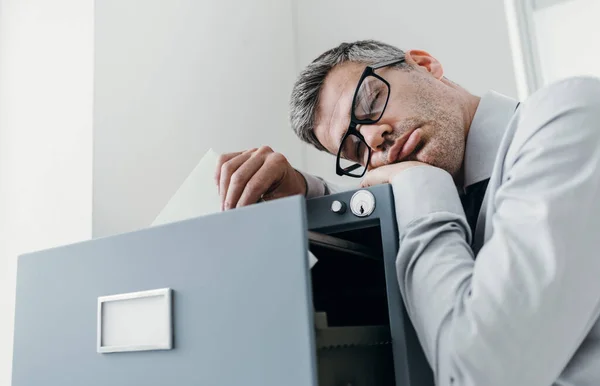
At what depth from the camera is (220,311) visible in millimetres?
491

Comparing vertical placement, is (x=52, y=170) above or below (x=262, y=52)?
below

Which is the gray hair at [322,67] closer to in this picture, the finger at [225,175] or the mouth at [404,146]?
the mouth at [404,146]

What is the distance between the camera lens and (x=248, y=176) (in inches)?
28.7

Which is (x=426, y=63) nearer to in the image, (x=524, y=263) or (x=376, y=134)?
(x=376, y=134)

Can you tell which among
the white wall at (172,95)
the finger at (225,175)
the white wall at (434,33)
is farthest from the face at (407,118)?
the white wall at (434,33)

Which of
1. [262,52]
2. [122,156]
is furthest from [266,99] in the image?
[122,156]

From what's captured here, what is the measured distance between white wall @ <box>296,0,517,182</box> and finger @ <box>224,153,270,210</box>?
0.83m

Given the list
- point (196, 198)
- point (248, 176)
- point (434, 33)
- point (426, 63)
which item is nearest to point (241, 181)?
point (248, 176)

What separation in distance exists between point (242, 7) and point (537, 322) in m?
1.31

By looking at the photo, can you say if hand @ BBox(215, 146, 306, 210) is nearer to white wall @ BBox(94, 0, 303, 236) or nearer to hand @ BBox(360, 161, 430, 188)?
hand @ BBox(360, 161, 430, 188)

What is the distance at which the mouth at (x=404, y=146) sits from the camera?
0.81 meters

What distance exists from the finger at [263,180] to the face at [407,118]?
15cm

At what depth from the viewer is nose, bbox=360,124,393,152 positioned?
0.82 m

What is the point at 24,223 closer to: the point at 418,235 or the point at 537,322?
the point at 418,235
